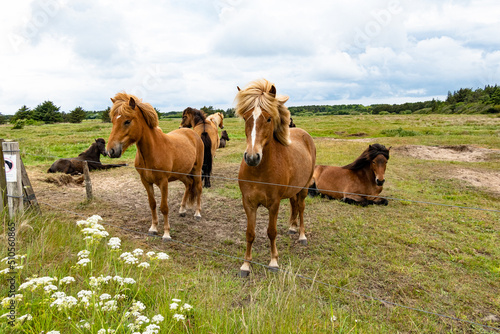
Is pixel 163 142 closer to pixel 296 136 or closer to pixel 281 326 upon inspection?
pixel 296 136

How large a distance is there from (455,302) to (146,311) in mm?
3725

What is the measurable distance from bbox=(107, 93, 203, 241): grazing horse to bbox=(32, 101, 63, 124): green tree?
2287 inches

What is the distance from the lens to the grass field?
2350 mm

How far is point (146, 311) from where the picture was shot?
2.46 metres

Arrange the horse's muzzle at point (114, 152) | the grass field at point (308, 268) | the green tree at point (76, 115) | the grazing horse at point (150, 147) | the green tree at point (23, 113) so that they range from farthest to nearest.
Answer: the green tree at point (76, 115) → the green tree at point (23, 113) → the grazing horse at point (150, 147) → the horse's muzzle at point (114, 152) → the grass field at point (308, 268)

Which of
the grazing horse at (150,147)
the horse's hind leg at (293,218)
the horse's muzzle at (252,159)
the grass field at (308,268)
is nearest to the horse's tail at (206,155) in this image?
the grass field at (308,268)

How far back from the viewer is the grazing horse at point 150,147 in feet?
15.8

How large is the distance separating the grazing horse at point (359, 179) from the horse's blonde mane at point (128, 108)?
485 cm

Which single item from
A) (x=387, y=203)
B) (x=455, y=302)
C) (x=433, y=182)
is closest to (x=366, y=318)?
(x=455, y=302)

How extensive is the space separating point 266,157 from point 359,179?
4.73m

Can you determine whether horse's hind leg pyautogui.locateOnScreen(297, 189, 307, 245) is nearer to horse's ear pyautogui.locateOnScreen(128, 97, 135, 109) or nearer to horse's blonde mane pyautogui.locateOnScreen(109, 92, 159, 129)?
horse's blonde mane pyautogui.locateOnScreen(109, 92, 159, 129)

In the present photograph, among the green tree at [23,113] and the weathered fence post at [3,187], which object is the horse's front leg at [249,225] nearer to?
the weathered fence post at [3,187]

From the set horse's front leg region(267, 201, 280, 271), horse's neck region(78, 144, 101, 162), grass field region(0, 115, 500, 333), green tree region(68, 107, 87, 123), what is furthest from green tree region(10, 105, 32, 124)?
horse's front leg region(267, 201, 280, 271)

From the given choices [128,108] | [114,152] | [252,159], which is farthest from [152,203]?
[252,159]
